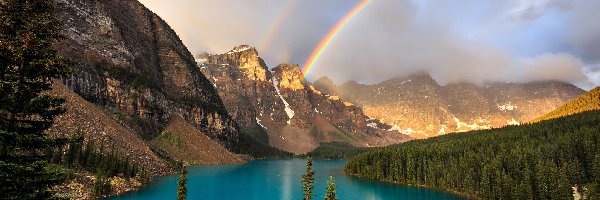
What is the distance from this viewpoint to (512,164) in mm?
133625

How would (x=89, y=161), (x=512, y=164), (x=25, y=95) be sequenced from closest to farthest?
(x=25, y=95) < (x=89, y=161) < (x=512, y=164)

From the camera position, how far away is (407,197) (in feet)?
409

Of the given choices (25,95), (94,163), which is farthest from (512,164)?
(25,95)

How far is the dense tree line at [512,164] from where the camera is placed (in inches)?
4199

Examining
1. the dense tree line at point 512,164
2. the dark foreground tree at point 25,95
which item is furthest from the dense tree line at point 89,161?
the dense tree line at point 512,164

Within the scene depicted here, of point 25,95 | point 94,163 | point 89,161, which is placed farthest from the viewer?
point 94,163

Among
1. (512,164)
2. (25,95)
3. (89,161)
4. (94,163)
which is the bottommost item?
(94,163)

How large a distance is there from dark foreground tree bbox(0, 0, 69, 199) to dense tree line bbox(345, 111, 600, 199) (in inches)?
3891

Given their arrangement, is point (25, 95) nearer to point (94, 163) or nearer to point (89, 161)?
point (89, 161)

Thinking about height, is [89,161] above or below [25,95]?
below

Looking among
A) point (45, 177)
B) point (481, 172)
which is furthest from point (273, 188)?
point (45, 177)

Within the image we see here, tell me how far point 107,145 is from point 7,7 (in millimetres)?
120299

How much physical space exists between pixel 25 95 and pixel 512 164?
142746mm

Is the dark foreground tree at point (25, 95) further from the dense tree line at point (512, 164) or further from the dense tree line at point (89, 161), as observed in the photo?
the dense tree line at point (512, 164)
